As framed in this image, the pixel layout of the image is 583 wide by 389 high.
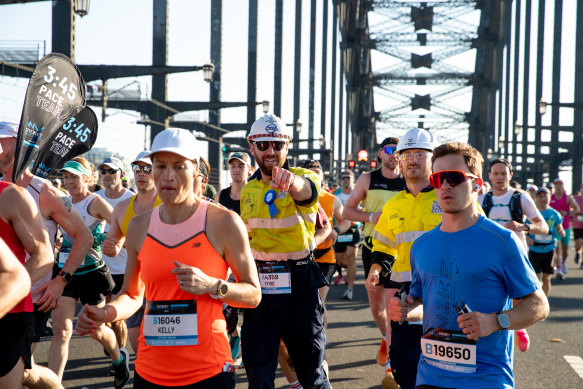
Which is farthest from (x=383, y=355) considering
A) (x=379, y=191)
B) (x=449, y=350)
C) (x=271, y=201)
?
(x=449, y=350)

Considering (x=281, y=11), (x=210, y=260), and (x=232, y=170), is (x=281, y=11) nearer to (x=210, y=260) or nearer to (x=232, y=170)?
(x=232, y=170)

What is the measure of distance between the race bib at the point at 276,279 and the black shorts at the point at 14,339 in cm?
140

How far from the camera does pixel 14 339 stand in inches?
137

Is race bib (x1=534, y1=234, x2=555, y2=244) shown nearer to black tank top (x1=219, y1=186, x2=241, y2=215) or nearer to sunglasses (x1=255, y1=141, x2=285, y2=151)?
black tank top (x1=219, y1=186, x2=241, y2=215)

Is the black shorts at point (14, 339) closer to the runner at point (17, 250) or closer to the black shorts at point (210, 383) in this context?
the runner at point (17, 250)

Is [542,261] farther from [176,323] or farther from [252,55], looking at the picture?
[252,55]

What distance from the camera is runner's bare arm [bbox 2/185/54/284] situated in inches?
137

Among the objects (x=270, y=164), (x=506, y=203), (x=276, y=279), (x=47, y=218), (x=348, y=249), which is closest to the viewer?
(x=276, y=279)

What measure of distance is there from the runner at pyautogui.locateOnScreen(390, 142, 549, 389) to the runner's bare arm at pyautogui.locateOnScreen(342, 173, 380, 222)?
3268 mm

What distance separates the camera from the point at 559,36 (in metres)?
38.0

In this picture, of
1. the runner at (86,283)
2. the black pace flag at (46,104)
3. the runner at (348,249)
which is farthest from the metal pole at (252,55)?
the black pace flag at (46,104)

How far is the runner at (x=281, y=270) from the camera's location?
430 cm

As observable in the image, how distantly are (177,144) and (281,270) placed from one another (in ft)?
5.50

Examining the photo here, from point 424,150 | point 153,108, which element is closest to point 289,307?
point 424,150
